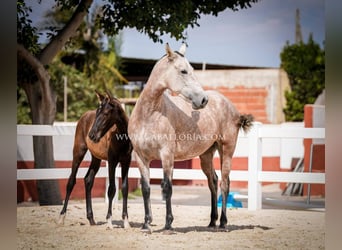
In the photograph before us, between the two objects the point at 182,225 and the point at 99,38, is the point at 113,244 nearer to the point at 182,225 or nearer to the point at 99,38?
the point at 182,225

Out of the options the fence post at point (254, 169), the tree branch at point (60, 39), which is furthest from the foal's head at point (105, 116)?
the fence post at point (254, 169)

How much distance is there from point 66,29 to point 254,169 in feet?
6.30

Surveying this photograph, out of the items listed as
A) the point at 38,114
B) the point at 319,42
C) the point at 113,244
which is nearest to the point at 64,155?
the point at 38,114

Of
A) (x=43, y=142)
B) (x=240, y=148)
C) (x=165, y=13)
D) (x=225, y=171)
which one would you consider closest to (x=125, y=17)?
(x=165, y=13)

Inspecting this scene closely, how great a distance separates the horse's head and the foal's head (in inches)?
16.8

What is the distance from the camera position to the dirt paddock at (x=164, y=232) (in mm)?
4070

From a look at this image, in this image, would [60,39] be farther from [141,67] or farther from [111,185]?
[111,185]

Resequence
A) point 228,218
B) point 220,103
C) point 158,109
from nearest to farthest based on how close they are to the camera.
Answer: point 158,109 < point 220,103 < point 228,218

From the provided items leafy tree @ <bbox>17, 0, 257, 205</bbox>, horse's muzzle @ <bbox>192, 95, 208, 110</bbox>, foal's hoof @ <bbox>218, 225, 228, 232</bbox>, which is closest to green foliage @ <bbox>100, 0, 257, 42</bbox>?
leafy tree @ <bbox>17, 0, 257, 205</bbox>

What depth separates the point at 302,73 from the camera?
5.75 meters

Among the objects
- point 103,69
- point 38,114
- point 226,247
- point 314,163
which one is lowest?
point 226,247

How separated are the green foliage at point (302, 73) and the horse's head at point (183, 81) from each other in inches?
53.2

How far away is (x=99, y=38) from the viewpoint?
6.11 m

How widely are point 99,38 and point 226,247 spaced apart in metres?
2.81
